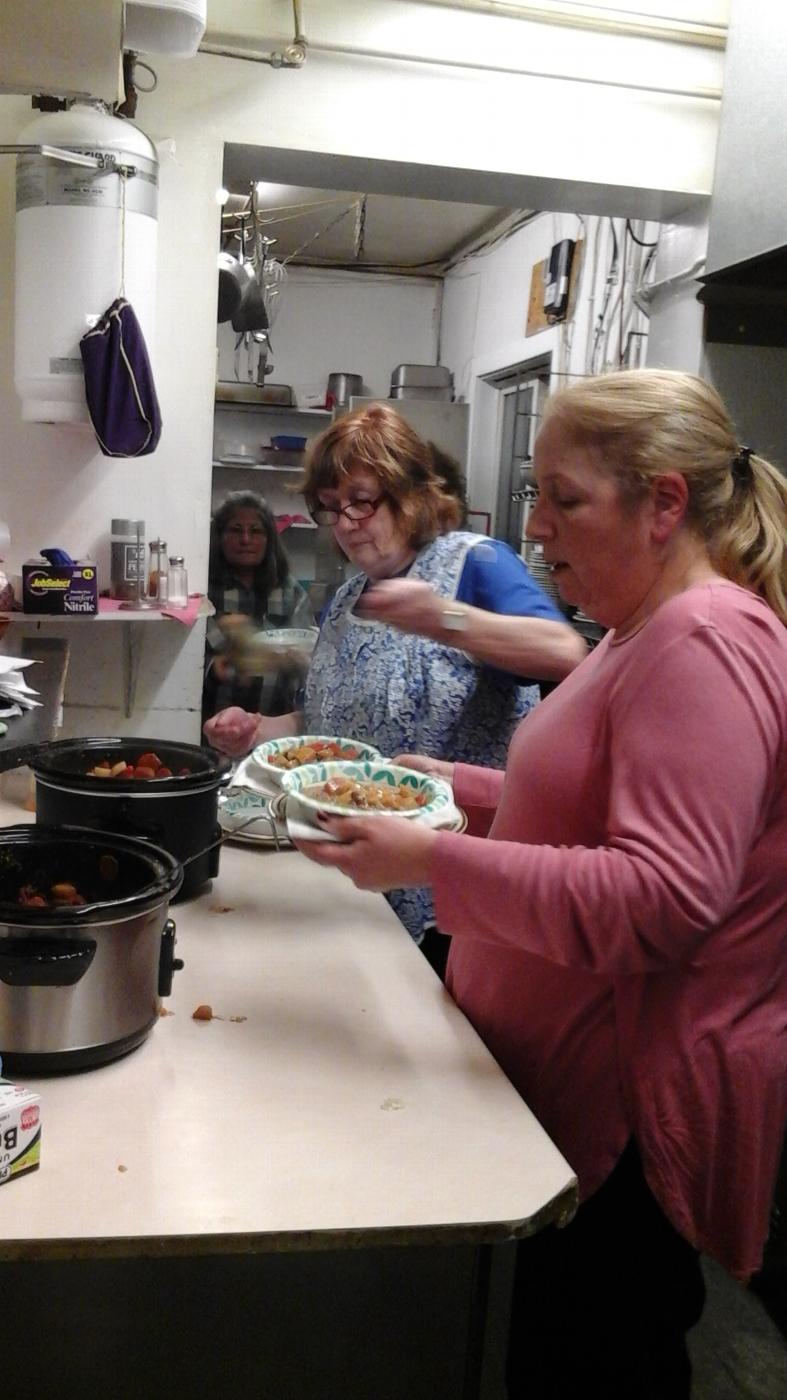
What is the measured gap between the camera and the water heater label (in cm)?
247

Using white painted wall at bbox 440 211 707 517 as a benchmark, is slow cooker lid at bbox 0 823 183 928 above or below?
below

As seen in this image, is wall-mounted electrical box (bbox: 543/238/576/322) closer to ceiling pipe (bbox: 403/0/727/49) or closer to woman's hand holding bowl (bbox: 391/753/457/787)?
ceiling pipe (bbox: 403/0/727/49)

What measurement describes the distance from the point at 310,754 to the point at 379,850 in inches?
19.5

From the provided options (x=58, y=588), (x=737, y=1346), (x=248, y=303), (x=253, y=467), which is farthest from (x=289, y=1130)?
(x=253, y=467)

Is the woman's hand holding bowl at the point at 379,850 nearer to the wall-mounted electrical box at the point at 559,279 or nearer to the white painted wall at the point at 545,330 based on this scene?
the white painted wall at the point at 545,330

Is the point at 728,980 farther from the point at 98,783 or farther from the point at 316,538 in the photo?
the point at 316,538

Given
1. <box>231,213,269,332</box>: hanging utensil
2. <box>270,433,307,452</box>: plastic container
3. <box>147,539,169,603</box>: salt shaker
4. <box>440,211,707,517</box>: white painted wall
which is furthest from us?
<box>270,433,307,452</box>: plastic container

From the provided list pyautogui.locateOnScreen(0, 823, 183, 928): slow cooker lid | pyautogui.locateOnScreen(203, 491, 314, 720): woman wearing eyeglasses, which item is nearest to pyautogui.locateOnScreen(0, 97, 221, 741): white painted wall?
pyautogui.locateOnScreen(203, 491, 314, 720): woman wearing eyeglasses

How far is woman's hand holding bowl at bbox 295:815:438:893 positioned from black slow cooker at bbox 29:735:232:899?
0.24m

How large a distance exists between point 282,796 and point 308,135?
2.23m

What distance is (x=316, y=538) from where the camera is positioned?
21.0 feet

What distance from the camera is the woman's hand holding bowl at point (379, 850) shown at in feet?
3.52

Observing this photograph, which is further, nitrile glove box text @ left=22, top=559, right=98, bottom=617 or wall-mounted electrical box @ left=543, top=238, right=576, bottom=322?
wall-mounted electrical box @ left=543, top=238, right=576, bottom=322

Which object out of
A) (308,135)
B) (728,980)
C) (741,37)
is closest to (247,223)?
(308,135)
